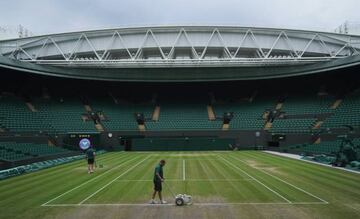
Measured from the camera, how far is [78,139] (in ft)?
176

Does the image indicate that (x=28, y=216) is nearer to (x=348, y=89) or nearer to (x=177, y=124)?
(x=177, y=124)

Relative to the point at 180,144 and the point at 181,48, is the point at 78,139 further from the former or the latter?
the point at 181,48

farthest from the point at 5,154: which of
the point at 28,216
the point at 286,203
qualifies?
the point at 286,203

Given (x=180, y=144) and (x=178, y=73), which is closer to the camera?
(x=180, y=144)

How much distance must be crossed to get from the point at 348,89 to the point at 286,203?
4746cm

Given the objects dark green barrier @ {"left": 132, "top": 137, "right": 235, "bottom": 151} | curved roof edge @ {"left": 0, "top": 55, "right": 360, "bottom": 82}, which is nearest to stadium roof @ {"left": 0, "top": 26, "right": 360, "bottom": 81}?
curved roof edge @ {"left": 0, "top": 55, "right": 360, "bottom": 82}

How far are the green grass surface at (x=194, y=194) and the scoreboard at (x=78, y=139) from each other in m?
24.6

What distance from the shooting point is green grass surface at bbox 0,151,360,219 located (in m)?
14.6

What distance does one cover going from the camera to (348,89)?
192ft

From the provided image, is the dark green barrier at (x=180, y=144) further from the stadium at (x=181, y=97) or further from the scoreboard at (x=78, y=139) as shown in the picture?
the scoreboard at (x=78, y=139)

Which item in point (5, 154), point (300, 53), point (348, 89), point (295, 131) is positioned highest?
point (300, 53)

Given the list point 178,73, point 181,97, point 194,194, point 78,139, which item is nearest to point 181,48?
point 178,73

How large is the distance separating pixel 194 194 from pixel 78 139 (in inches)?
1497

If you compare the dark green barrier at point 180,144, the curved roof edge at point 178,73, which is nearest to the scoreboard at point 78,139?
the dark green barrier at point 180,144
